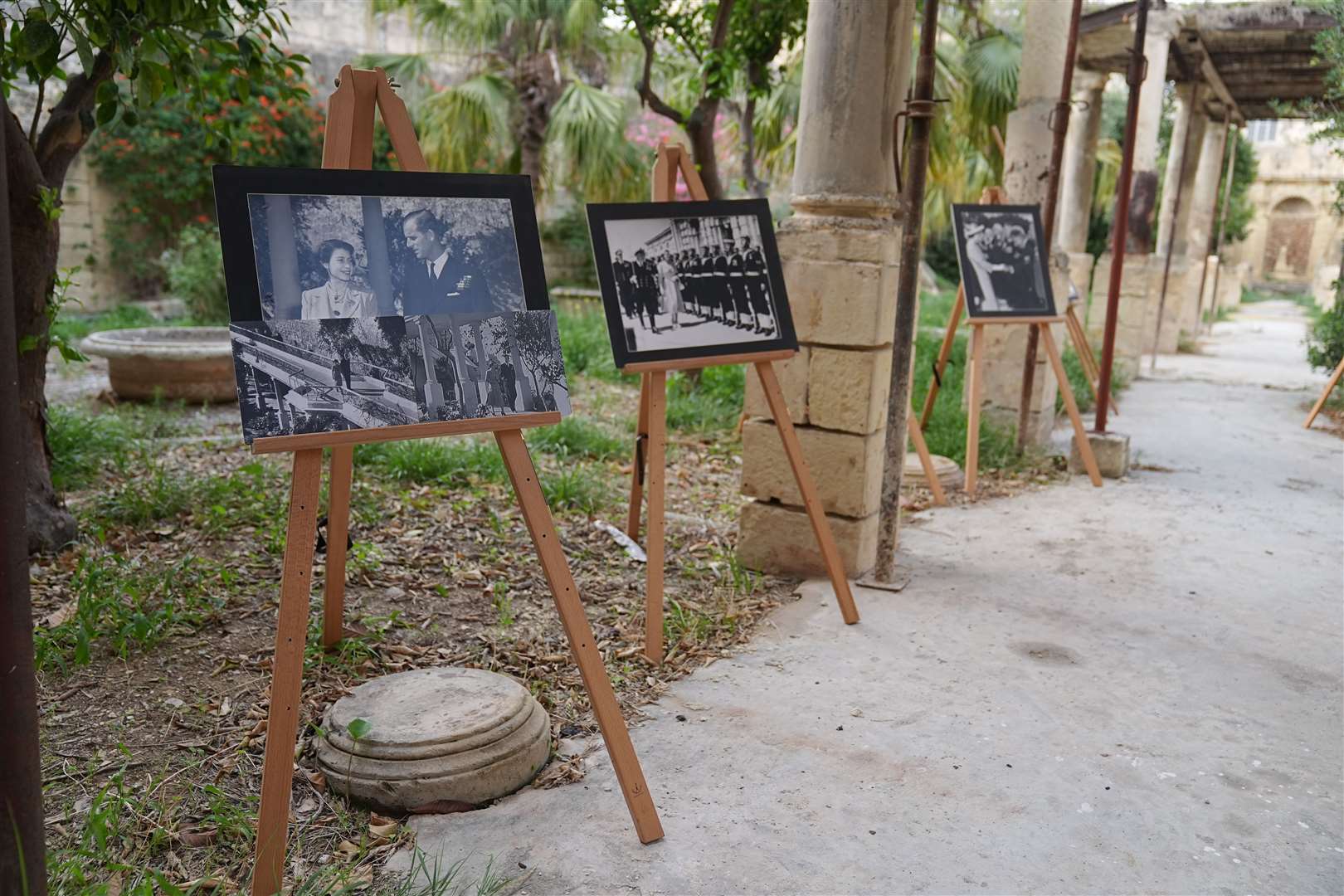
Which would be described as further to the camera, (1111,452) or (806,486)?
(1111,452)

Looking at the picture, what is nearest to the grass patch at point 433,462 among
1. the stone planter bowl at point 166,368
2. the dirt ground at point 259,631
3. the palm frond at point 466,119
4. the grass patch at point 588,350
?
the dirt ground at point 259,631

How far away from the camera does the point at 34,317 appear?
3.52 metres

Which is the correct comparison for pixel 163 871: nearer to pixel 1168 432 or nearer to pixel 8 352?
pixel 8 352

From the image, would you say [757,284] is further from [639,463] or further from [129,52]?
[129,52]

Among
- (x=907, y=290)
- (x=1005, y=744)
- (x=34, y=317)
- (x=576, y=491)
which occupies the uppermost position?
(x=907, y=290)

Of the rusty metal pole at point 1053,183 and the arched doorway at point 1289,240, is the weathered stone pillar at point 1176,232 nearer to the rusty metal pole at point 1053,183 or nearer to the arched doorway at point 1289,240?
the rusty metal pole at point 1053,183

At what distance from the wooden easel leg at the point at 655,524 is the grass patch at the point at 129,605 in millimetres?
1402

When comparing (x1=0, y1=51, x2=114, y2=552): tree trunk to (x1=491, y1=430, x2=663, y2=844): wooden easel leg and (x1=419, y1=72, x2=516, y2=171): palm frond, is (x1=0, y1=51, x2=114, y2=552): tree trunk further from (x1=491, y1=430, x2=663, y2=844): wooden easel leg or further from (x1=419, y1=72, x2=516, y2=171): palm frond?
(x1=419, y1=72, x2=516, y2=171): palm frond

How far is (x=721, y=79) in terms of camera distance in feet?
19.6

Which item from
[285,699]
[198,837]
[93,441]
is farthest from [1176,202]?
[198,837]

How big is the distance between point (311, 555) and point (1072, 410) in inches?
183

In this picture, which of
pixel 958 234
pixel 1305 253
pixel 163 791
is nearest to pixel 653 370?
pixel 163 791

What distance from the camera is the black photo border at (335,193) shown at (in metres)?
2.07

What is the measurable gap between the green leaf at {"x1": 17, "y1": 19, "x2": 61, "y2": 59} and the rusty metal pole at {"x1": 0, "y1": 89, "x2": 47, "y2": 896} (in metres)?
1.30
